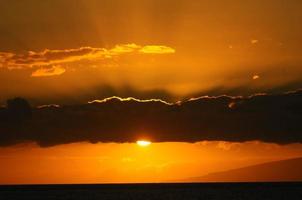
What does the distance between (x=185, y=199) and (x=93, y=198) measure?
26494 millimetres

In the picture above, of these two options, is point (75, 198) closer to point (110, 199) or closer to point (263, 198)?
point (110, 199)

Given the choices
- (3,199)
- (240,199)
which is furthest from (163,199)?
(3,199)

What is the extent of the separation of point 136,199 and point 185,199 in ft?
41.7

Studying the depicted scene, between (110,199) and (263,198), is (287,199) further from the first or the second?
(110,199)

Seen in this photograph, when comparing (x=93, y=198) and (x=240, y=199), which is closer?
(x=240, y=199)

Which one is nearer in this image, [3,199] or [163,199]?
[163,199]

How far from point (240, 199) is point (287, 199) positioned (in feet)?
31.8

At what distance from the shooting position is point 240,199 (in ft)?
582

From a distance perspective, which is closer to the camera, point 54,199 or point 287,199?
point 287,199

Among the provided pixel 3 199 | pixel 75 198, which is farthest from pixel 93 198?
pixel 3 199

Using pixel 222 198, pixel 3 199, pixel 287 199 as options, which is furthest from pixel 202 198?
pixel 3 199

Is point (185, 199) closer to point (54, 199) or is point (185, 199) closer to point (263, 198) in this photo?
point (263, 198)

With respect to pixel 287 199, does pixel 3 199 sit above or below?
above

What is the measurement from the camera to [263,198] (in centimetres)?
18325
